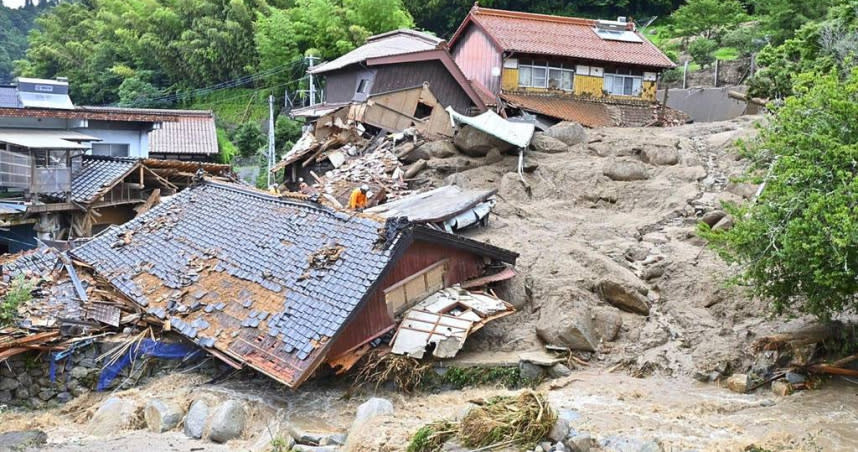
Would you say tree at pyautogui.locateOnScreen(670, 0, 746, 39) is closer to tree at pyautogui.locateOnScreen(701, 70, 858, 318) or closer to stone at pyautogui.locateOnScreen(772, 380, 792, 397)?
tree at pyautogui.locateOnScreen(701, 70, 858, 318)

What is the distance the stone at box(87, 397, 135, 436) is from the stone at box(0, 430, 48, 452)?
2.25 ft

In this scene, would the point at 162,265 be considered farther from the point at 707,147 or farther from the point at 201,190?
the point at 707,147

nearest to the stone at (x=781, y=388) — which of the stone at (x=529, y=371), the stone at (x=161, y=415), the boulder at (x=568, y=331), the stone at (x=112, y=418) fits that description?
the boulder at (x=568, y=331)

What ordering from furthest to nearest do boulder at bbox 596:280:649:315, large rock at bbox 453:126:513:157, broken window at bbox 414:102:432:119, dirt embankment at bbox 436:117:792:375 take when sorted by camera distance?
broken window at bbox 414:102:432:119 < large rock at bbox 453:126:513:157 < boulder at bbox 596:280:649:315 < dirt embankment at bbox 436:117:792:375

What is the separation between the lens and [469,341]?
13438 mm

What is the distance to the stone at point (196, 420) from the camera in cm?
1089

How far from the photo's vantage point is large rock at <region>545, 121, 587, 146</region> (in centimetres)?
2391

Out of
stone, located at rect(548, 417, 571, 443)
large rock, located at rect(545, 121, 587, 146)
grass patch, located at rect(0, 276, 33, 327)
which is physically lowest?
stone, located at rect(548, 417, 571, 443)

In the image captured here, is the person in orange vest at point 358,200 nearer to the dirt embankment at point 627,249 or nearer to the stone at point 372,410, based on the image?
the dirt embankment at point 627,249

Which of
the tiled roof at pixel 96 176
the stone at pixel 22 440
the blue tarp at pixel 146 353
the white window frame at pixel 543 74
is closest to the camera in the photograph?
the stone at pixel 22 440

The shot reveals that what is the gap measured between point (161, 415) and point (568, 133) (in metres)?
16.2

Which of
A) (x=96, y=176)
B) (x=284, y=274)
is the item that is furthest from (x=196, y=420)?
(x=96, y=176)

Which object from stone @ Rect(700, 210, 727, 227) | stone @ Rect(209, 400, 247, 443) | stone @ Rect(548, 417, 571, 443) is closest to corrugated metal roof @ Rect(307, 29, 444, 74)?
stone @ Rect(700, 210, 727, 227)

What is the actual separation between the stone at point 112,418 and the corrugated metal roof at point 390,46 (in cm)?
1646
